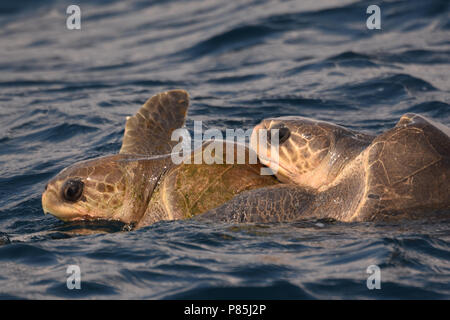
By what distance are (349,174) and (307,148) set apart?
2.37 feet

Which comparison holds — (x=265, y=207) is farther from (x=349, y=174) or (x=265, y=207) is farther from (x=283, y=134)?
(x=283, y=134)

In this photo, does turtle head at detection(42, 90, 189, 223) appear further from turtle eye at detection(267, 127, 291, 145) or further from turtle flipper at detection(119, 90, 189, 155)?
turtle eye at detection(267, 127, 291, 145)

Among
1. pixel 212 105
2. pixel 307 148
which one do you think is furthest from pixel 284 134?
pixel 212 105

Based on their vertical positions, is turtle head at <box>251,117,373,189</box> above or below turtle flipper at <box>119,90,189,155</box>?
below

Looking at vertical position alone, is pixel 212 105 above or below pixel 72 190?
above

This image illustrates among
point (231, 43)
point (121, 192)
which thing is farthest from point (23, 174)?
point (231, 43)

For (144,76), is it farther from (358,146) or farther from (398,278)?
(398,278)

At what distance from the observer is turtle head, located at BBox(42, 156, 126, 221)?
6125 millimetres

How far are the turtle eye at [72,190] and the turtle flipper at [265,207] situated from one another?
132cm

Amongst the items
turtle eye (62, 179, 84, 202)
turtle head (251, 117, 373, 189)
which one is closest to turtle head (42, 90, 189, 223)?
turtle eye (62, 179, 84, 202)

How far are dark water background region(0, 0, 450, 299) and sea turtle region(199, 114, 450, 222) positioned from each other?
20cm

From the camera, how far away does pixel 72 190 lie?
19.9 ft
